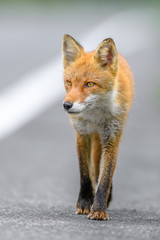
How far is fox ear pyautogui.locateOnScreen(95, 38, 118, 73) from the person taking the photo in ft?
25.5

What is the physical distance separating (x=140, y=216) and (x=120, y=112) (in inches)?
48.3

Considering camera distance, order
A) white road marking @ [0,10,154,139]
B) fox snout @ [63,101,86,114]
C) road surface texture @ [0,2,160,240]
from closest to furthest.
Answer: road surface texture @ [0,2,160,240] < fox snout @ [63,101,86,114] < white road marking @ [0,10,154,139]

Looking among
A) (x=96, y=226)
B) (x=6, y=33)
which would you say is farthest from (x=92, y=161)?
(x=6, y=33)

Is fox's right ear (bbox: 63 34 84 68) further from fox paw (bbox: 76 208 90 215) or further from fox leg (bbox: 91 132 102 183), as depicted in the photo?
fox paw (bbox: 76 208 90 215)

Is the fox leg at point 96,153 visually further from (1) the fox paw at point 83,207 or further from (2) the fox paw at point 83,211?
(2) the fox paw at point 83,211

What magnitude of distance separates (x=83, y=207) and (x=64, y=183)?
2.33 meters

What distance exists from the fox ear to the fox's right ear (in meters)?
0.29

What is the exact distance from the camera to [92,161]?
855 centimetres

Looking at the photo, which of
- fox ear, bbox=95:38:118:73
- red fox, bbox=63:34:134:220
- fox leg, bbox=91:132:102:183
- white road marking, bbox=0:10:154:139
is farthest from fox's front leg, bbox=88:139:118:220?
white road marking, bbox=0:10:154:139

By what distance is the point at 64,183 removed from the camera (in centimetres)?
1005

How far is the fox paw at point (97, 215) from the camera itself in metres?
7.15

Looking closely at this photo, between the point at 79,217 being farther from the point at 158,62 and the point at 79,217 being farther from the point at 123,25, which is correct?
the point at 123,25

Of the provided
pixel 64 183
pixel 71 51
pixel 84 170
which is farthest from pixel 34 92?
pixel 84 170

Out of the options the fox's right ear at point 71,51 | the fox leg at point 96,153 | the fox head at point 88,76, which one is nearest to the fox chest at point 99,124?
the fox head at point 88,76
